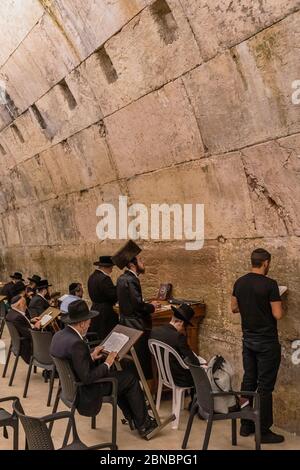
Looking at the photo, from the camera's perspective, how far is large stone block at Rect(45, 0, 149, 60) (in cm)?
584

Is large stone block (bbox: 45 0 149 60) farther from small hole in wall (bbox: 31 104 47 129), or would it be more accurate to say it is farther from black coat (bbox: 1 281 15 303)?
black coat (bbox: 1 281 15 303)

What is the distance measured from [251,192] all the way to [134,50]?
7.11ft

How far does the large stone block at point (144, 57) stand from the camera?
5.39 m

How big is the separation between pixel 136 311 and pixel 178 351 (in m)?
1.03

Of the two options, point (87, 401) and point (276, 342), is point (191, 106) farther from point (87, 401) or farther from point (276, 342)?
point (87, 401)

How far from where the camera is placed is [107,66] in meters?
6.77

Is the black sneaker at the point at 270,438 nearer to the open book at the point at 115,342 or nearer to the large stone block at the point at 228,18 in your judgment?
the open book at the point at 115,342

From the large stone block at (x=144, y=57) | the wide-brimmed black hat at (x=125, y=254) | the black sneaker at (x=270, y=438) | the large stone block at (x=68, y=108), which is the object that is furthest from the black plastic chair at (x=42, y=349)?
the large stone block at (x=68, y=108)

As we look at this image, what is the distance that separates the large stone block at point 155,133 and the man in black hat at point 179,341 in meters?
1.78

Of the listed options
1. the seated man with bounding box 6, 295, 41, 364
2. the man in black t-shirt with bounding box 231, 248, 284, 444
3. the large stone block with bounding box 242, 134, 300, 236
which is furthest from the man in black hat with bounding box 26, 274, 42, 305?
the man in black t-shirt with bounding box 231, 248, 284, 444

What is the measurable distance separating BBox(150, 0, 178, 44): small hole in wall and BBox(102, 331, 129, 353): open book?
2.96 m

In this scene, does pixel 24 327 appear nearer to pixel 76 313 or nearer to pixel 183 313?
pixel 76 313

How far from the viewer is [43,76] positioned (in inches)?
322
